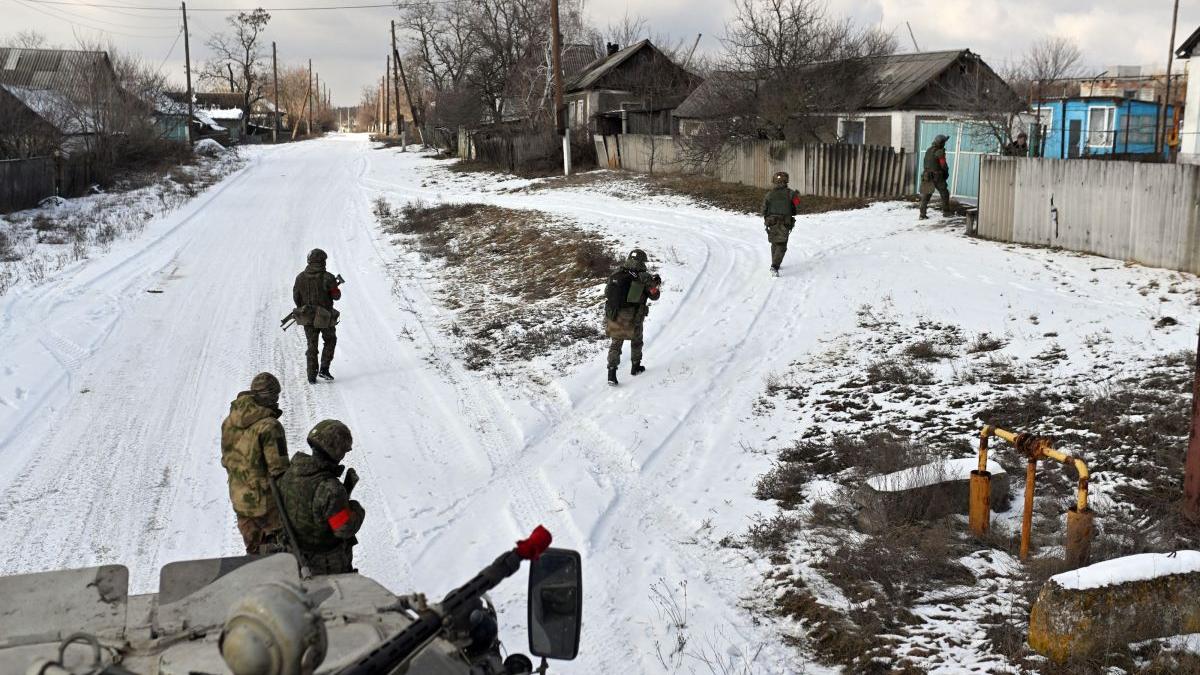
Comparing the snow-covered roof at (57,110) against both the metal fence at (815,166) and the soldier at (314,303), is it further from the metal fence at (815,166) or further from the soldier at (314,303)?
the soldier at (314,303)

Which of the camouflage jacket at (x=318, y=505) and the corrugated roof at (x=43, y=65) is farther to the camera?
the corrugated roof at (x=43, y=65)

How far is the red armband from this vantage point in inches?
216

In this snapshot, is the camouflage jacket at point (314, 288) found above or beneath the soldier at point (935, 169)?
beneath

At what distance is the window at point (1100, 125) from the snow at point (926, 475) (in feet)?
73.6

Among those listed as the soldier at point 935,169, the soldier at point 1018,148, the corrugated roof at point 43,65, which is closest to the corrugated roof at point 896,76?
the soldier at point 1018,148

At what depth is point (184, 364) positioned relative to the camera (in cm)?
1345

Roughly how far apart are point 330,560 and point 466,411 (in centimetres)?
582

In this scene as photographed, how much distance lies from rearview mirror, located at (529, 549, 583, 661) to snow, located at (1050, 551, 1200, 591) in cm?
383

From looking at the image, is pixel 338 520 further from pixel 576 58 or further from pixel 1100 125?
pixel 576 58

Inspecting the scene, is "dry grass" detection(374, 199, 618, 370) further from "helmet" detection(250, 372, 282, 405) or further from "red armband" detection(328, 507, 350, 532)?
"red armband" detection(328, 507, 350, 532)

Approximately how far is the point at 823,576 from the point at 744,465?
261 centimetres

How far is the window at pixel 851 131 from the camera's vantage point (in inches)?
1113

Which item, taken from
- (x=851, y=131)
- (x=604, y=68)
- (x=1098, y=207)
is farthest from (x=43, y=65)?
(x=1098, y=207)

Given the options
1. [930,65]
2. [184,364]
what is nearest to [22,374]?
[184,364]
